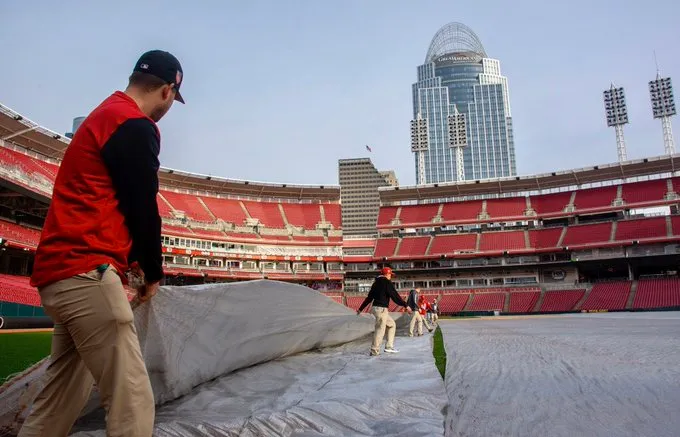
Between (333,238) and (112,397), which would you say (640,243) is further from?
(112,397)

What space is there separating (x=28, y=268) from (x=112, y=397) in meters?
35.2

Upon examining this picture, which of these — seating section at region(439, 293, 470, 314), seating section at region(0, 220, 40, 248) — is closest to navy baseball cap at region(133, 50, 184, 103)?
seating section at region(0, 220, 40, 248)

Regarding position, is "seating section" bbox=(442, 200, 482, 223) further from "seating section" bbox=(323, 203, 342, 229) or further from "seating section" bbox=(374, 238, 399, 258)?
"seating section" bbox=(323, 203, 342, 229)

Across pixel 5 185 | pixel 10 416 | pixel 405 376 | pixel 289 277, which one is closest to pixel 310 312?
pixel 405 376

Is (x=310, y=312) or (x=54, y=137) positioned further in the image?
(x=54, y=137)

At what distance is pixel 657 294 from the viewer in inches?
1426

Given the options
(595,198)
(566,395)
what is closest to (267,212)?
(595,198)

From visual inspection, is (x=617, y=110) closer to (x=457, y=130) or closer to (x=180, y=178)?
(x=457, y=130)

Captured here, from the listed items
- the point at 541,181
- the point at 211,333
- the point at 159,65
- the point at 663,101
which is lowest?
the point at 211,333

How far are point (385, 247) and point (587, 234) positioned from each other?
19270 millimetres

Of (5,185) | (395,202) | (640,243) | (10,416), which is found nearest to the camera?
(10,416)

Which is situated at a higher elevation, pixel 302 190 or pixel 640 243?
pixel 302 190

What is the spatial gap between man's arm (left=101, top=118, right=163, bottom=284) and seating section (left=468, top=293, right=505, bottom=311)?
4088cm

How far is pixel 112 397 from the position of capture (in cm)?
189
